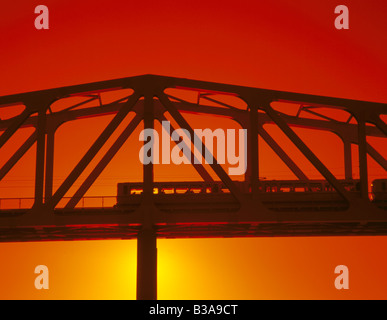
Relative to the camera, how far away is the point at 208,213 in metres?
41.7

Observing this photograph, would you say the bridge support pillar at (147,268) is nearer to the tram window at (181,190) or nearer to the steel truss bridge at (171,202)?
the steel truss bridge at (171,202)

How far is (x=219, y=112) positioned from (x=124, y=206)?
11.4 m

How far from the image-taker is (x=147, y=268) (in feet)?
138

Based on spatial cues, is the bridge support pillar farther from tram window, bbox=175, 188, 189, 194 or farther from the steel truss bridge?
tram window, bbox=175, 188, 189, 194

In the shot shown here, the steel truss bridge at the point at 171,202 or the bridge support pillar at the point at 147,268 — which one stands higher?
the steel truss bridge at the point at 171,202

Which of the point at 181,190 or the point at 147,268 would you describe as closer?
the point at 147,268

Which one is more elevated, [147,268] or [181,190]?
[181,190]

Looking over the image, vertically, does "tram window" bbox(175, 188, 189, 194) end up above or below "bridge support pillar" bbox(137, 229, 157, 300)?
above

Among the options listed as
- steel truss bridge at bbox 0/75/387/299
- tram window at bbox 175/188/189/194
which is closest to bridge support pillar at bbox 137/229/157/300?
steel truss bridge at bbox 0/75/387/299

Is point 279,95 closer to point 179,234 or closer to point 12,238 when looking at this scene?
point 179,234

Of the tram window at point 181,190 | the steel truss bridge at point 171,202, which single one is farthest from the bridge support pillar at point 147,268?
the tram window at point 181,190

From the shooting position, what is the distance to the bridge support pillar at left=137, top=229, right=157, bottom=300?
4194cm

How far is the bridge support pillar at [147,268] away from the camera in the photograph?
41.9m

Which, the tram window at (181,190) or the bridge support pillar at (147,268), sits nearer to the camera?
the bridge support pillar at (147,268)
